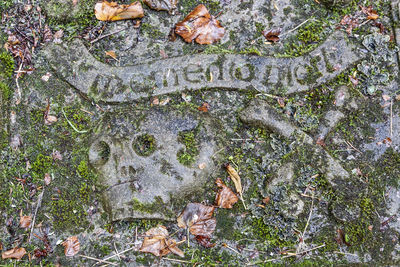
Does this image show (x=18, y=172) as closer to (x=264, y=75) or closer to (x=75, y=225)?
(x=75, y=225)

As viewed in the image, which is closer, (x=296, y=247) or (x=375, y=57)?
(x=296, y=247)

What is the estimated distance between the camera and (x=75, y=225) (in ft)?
8.21

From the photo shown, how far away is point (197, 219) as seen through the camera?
8.04ft

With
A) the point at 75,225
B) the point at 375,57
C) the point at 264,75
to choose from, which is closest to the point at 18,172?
the point at 75,225

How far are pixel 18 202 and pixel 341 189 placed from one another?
2.25 metres

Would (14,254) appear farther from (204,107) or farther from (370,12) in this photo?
(370,12)

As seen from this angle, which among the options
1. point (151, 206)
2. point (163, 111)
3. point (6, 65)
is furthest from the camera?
point (6, 65)

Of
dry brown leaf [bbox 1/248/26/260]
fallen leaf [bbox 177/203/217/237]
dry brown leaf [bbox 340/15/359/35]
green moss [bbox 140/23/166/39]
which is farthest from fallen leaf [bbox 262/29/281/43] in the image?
dry brown leaf [bbox 1/248/26/260]

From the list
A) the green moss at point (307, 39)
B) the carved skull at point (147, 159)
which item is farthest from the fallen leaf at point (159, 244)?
the green moss at point (307, 39)

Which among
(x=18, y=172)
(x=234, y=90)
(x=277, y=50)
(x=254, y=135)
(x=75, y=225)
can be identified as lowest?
(x=75, y=225)

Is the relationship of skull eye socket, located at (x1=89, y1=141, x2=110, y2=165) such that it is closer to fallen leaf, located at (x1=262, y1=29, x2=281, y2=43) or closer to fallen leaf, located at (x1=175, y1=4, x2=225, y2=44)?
fallen leaf, located at (x1=175, y1=4, x2=225, y2=44)

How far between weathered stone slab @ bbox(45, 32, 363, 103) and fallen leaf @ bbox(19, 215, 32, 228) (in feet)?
3.18

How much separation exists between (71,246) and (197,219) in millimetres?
893

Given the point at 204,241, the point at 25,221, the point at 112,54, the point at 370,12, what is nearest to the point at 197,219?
the point at 204,241
